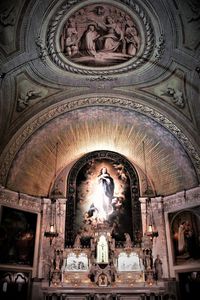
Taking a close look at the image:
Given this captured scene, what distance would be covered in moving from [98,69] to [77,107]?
187 centimetres

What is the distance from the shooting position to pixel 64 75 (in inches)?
417

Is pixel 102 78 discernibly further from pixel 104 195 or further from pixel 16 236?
pixel 16 236

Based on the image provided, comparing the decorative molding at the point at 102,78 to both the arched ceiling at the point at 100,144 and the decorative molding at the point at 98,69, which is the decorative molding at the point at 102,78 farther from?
the arched ceiling at the point at 100,144

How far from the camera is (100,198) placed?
1330 cm

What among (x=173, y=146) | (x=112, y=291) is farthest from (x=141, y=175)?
(x=112, y=291)

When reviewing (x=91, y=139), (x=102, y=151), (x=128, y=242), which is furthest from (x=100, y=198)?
(x=91, y=139)

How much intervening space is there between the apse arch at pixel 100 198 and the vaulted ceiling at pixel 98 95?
399 mm

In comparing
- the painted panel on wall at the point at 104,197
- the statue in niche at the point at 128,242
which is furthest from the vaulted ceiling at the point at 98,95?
the statue in niche at the point at 128,242

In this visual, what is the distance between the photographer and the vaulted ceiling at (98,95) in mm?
8859

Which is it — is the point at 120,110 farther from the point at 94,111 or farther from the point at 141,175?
the point at 141,175

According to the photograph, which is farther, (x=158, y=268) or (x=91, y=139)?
(x=91, y=139)

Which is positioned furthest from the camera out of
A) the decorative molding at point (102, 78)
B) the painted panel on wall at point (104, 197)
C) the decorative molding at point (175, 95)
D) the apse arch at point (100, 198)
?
the painted panel on wall at point (104, 197)

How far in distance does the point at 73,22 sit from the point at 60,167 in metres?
6.43

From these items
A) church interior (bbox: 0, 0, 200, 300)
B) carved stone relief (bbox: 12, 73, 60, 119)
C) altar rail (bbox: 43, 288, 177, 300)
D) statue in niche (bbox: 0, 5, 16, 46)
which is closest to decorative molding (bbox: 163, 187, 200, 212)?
church interior (bbox: 0, 0, 200, 300)
